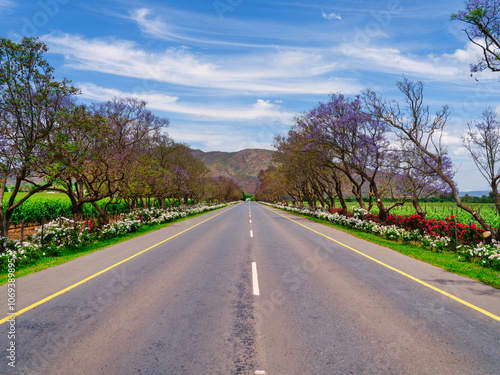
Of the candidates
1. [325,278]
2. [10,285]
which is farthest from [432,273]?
[10,285]

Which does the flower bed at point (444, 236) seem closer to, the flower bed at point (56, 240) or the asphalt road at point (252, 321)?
the asphalt road at point (252, 321)

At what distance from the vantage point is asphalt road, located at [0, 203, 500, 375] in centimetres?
346

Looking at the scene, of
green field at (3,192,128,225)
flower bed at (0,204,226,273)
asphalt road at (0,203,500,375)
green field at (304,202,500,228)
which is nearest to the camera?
asphalt road at (0,203,500,375)

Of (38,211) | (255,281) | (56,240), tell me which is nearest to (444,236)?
(255,281)

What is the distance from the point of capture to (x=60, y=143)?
11.3 m

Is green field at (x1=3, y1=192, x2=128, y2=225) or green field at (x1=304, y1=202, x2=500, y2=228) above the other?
green field at (x1=304, y1=202, x2=500, y2=228)

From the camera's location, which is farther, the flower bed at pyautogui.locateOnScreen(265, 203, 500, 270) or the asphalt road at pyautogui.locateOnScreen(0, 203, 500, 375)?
the flower bed at pyautogui.locateOnScreen(265, 203, 500, 270)

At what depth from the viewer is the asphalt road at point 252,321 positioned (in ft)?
11.4

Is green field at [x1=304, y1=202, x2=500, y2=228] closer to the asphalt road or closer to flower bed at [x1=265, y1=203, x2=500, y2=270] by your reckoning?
flower bed at [x1=265, y1=203, x2=500, y2=270]

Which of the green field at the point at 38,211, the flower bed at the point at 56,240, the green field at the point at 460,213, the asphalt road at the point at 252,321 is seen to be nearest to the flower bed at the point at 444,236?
the green field at the point at 460,213

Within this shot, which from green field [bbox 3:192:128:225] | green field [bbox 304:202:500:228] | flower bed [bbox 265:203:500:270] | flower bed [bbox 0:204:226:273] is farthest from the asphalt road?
green field [bbox 3:192:128:225]

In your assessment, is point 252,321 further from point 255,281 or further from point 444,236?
point 444,236

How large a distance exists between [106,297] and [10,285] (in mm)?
3009

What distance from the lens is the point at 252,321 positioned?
4.65 m
